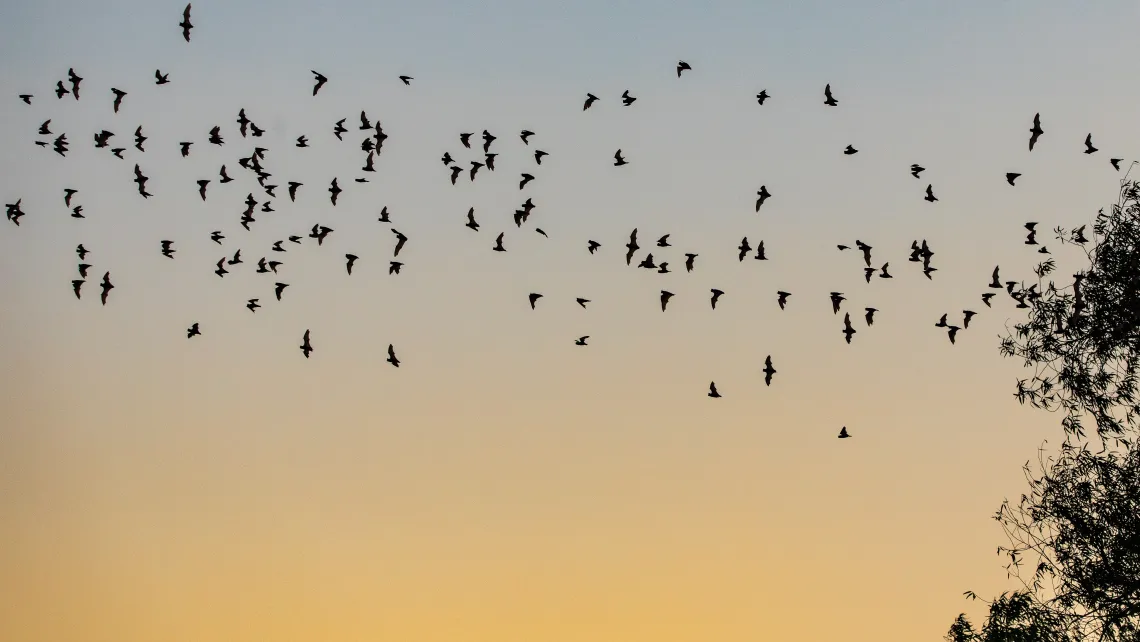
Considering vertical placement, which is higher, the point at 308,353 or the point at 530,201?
the point at 530,201

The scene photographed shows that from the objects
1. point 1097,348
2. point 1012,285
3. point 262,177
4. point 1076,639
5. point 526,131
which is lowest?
point 1076,639

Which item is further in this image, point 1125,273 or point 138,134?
point 138,134

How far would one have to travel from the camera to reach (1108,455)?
109 ft

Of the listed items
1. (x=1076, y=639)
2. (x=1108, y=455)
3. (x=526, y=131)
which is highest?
(x=526, y=131)

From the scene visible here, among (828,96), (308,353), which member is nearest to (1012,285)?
(828,96)

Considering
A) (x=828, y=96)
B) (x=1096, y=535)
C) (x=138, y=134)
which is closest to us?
(x=1096, y=535)

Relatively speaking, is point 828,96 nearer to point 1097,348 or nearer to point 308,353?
point 1097,348

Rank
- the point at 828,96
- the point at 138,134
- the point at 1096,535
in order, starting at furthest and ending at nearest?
1. the point at 138,134
2. the point at 828,96
3. the point at 1096,535

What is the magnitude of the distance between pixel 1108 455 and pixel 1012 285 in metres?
5.26

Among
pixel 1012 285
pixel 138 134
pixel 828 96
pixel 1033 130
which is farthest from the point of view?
pixel 138 134

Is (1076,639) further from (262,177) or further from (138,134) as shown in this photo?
(138,134)

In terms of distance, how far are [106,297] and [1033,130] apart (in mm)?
27449

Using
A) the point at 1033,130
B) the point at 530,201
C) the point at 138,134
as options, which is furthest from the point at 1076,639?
the point at 138,134

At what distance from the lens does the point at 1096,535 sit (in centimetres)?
3291
